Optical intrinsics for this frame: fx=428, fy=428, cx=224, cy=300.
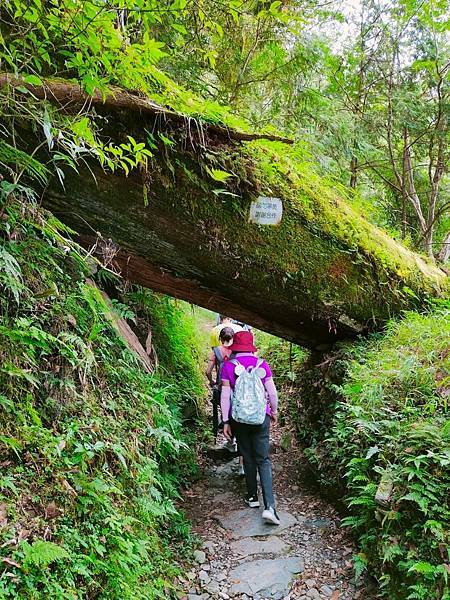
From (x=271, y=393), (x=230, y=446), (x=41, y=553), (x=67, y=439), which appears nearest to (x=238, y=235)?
(x=271, y=393)

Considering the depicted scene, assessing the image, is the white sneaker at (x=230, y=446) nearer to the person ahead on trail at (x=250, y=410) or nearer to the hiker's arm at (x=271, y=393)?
the person ahead on trail at (x=250, y=410)

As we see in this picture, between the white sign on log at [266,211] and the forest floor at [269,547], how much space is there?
134 inches

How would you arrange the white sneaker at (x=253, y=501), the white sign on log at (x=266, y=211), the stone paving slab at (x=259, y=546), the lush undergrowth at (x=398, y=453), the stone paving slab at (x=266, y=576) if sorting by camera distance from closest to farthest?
the lush undergrowth at (x=398, y=453) → the stone paving slab at (x=266, y=576) → the stone paving slab at (x=259, y=546) → the white sign on log at (x=266, y=211) → the white sneaker at (x=253, y=501)

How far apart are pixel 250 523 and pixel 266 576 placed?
91 cm

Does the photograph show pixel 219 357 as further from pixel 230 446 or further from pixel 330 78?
pixel 330 78

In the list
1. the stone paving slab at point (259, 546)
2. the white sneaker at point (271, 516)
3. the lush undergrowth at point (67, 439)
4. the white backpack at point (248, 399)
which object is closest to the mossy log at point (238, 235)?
the lush undergrowth at point (67, 439)

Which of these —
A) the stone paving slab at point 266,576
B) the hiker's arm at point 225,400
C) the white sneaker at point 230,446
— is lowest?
the stone paving slab at point 266,576

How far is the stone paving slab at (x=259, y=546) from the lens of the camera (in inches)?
171

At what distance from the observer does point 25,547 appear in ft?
6.63

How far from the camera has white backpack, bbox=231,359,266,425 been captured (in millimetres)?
4910

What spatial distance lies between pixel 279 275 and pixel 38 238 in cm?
279

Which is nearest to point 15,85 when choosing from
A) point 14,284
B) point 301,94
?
point 14,284

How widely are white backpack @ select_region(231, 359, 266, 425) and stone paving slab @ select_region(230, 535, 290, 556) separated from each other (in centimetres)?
120

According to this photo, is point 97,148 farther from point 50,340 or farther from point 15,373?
point 15,373
